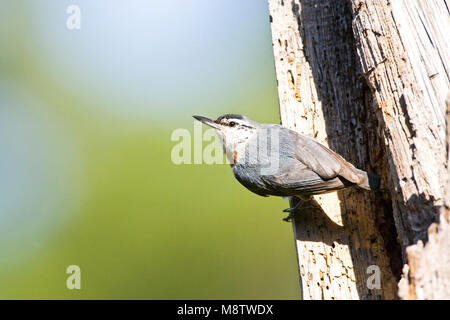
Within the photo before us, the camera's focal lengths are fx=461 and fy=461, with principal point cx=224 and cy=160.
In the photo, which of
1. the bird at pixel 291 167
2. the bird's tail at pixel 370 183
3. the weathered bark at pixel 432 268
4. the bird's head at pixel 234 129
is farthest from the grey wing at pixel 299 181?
the weathered bark at pixel 432 268

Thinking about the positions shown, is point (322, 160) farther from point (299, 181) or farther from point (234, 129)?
point (234, 129)

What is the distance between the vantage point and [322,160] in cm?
289

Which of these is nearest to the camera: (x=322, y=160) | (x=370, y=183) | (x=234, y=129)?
(x=370, y=183)

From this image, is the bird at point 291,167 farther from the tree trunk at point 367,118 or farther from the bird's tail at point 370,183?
the tree trunk at point 367,118

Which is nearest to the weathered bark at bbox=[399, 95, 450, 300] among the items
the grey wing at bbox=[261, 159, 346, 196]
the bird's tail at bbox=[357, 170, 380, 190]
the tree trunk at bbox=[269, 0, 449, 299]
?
the tree trunk at bbox=[269, 0, 449, 299]

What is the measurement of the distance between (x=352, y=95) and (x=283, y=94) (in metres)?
0.47

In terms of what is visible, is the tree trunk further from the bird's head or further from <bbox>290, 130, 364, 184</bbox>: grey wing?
the bird's head

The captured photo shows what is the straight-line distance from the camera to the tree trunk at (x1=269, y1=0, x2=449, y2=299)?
2.38 metres

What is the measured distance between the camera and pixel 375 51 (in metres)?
2.62

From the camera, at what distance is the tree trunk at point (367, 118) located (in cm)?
238

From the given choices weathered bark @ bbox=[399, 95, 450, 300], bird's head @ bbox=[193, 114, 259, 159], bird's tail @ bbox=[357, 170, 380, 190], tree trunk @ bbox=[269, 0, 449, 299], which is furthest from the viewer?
bird's head @ bbox=[193, 114, 259, 159]

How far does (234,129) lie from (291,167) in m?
0.69

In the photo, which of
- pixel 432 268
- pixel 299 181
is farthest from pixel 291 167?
pixel 432 268
